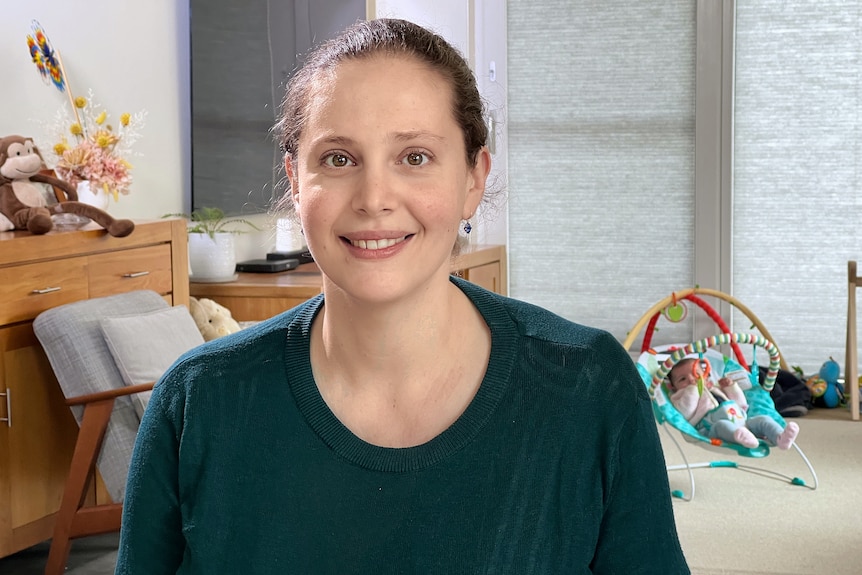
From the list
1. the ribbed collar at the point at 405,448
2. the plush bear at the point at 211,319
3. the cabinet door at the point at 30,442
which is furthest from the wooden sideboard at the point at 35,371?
the ribbed collar at the point at 405,448

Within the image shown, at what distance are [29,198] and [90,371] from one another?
1.94 feet

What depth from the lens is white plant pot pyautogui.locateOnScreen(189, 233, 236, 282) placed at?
4066 millimetres

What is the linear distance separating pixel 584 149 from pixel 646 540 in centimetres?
512

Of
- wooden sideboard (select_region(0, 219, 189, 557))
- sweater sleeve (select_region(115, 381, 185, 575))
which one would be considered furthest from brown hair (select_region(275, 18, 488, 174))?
wooden sideboard (select_region(0, 219, 189, 557))

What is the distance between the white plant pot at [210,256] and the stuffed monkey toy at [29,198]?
2.55ft

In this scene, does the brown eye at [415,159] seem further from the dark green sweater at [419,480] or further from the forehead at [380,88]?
the dark green sweater at [419,480]

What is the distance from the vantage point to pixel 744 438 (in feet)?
12.1

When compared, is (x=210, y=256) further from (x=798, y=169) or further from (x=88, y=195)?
(x=798, y=169)

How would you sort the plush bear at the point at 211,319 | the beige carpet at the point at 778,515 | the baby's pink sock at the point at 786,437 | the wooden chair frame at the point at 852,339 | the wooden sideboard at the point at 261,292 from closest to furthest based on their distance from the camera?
the beige carpet at the point at 778,515, the plush bear at the point at 211,319, the baby's pink sock at the point at 786,437, the wooden sideboard at the point at 261,292, the wooden chair frame at the point at 852,339

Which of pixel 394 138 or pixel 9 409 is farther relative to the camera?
pixel 9 409

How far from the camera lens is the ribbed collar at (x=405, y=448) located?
108 cm

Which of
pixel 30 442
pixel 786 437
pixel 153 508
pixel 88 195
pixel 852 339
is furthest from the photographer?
pixel 852 339

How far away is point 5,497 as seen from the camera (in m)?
2.90

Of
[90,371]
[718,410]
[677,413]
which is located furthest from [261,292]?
[718,410]
